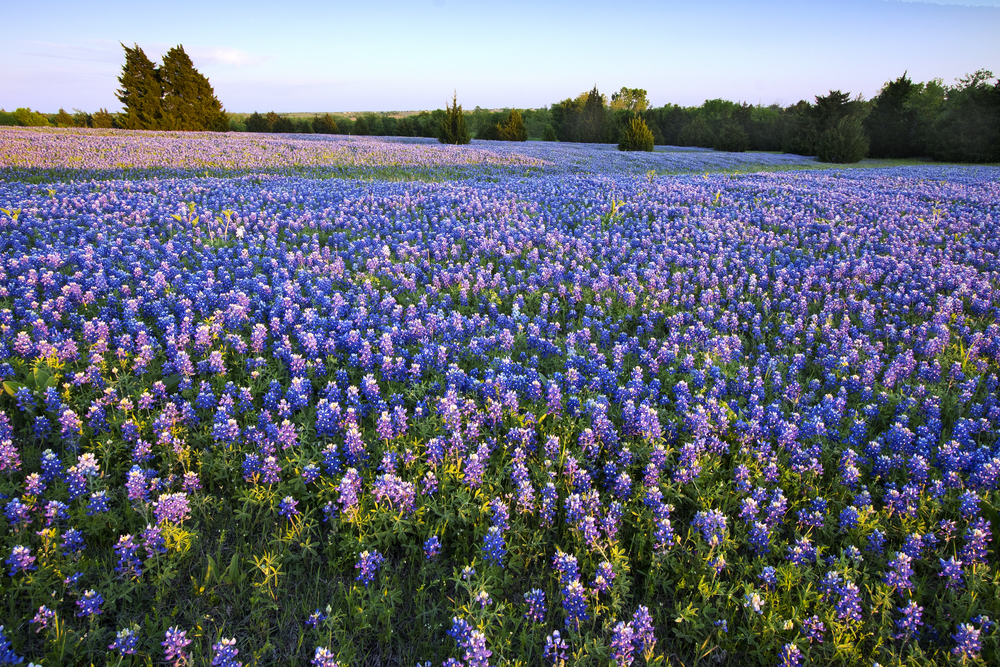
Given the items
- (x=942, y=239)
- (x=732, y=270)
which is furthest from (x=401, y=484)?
(x=942, y=239)

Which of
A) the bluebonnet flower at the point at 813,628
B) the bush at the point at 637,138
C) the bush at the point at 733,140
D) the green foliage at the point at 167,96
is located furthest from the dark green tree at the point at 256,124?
the bluebonnet flower at the point at 813,628

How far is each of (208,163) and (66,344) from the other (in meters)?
14.9

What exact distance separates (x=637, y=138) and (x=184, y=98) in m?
44.6

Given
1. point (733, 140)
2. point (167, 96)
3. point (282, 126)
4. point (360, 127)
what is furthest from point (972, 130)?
point (167, 96)

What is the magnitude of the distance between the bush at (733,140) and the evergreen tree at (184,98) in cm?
4879

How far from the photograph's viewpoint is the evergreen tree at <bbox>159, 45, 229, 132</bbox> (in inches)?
1857

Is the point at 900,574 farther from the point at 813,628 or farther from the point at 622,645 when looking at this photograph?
the point at 622,645

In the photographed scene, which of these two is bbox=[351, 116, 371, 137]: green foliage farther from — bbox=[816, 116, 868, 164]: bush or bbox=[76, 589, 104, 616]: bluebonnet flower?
bbox=[76, 589, 104, 616]: bluebonnet flower

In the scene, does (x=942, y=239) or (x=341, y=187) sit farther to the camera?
(x=341, y=187)

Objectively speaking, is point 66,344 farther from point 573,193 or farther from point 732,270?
point 573,193

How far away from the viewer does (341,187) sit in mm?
12328

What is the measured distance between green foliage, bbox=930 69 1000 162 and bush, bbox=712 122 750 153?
13726 millimetres

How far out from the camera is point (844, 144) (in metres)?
33.6

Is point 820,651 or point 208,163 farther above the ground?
point 208,163
